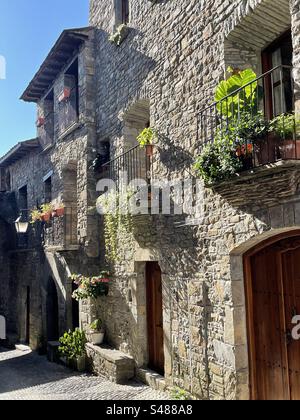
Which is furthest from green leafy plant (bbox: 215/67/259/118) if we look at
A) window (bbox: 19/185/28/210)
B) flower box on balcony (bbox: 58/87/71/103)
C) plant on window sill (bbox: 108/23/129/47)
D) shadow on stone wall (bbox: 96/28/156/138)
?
window (bbox: 19/185/28/210)

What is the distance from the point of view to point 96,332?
810 centimetres

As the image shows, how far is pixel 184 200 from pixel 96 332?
12.6 ft

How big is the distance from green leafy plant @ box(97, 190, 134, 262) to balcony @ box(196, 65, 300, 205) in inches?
91.8

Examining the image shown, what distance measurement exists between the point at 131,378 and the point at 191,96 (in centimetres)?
471

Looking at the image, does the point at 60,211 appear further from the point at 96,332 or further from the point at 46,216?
the point at 96,332

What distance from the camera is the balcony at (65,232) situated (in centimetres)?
926

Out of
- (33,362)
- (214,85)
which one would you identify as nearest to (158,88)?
(214,85)

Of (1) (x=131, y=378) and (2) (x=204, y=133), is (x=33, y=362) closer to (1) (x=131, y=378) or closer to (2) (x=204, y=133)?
(1) (x=131, y=378)

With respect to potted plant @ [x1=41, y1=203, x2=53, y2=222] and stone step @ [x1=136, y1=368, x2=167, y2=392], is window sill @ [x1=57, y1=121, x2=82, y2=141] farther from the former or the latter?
stone step @ [x1=136, y1=368, x2=167, y2=392]

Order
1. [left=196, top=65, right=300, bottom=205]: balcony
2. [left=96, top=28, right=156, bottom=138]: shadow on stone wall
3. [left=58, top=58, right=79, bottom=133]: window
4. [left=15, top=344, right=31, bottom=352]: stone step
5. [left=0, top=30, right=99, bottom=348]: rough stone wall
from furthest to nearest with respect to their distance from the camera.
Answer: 1. [left=15, top=344, right=31, bottom=352]: stone step
2. [left=58, top=58, right=79, bottom=133]: window
3. [left=0, top=30, right=99, bottom=348]: rough stone wall
4. [left=96, top=28, right=156, bottom=138]: shadow on stone wall
5. [left=196, top=65, right=300, bottom=205]: balcony

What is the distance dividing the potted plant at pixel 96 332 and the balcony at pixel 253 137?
16.0 feet

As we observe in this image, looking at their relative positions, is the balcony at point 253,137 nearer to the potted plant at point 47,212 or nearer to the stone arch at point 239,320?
the stone arch at point 239,320

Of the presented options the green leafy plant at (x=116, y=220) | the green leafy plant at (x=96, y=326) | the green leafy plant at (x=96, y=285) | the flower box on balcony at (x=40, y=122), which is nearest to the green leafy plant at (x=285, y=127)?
the green leafy plant at (x=116, y=220)

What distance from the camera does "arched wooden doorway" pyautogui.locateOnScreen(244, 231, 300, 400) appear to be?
4188 mm
